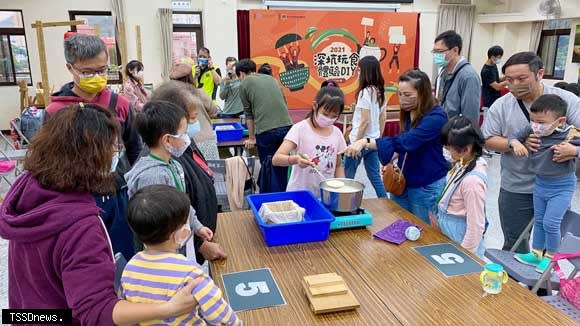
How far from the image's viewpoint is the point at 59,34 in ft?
23.5

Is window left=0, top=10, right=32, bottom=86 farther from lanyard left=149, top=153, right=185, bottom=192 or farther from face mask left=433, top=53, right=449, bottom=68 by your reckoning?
lanyard left=149, top=153, right=185, bottom=192

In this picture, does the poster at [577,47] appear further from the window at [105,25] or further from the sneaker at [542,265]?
the window at [105,25]

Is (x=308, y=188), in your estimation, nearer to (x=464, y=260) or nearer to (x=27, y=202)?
(x=464, y=260)

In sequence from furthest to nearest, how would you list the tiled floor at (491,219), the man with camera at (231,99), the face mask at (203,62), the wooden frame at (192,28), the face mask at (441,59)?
1. the wooden frame at (192,28)
2. the face mask at (203,62)
3. the man with camera at (231,99)
4. the face mask at (441,59)
5. the tiled floor at (491,219)

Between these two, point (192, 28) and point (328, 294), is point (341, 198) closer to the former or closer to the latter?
point (328, 294)

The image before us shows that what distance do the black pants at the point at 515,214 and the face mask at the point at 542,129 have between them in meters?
0.38

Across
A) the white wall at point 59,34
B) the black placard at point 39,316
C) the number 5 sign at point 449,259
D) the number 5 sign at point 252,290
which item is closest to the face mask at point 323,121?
the number 5 sign at point 449,259

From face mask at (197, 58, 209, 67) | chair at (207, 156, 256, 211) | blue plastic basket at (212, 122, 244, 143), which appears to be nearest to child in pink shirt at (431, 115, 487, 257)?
chair at (207, 156, 256, 211)

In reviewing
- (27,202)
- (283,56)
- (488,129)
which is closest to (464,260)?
(488,129)

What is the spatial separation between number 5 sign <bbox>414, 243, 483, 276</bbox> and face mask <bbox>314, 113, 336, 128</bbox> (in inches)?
30.9

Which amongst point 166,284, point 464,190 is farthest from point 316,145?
point 166,284

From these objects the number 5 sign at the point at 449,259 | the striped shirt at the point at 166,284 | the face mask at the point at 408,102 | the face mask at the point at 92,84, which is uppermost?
the face mask at the point at 92,84

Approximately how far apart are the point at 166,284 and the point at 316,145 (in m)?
1.32

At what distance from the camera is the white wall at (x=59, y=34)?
694cm
